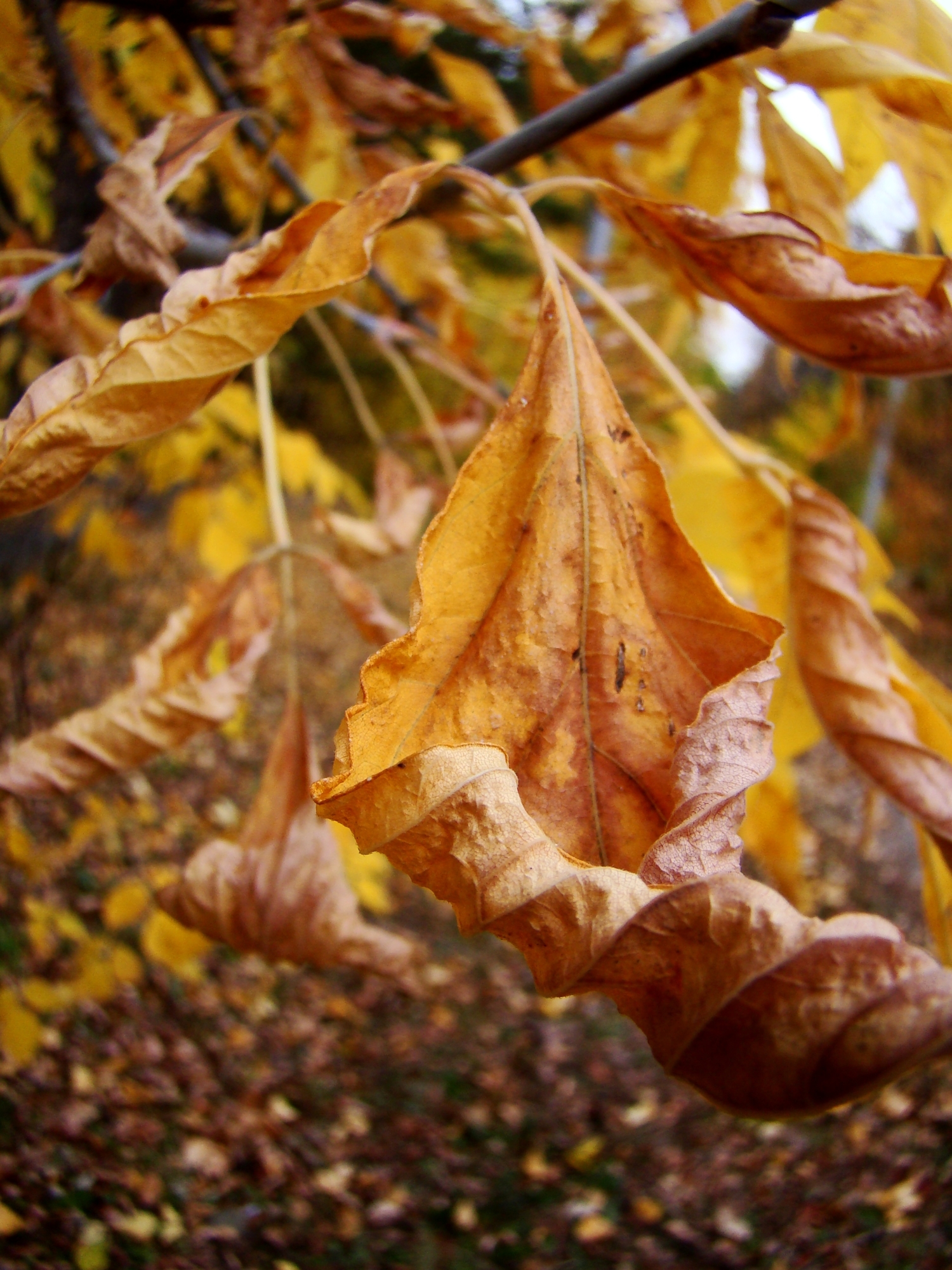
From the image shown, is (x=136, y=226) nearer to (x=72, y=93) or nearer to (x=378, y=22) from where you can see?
(x=72, y=93)

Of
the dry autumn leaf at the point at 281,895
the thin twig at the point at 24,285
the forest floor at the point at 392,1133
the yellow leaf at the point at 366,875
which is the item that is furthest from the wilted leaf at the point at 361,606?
the yellow leaf at the point at 366,875

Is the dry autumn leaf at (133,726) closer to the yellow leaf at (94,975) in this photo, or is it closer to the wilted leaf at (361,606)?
the wilted leaf at (361,606)

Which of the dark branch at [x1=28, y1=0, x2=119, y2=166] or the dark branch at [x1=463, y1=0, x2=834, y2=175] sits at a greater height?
the dark branch at [x1=28, y1=0, x2=119, y2=166]

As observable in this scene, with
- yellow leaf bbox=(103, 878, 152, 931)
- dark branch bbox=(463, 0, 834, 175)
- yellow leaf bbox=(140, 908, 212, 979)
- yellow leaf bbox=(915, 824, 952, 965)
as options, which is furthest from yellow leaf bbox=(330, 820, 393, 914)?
dark branch bbox=(463, 0, 834, 175)

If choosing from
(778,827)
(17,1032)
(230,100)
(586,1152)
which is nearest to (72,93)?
(230,100)

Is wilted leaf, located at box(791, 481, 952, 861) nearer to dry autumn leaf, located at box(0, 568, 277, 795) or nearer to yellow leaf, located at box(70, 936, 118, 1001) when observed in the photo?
dry autumn leaf, located at box(0, 568, 277, 795)

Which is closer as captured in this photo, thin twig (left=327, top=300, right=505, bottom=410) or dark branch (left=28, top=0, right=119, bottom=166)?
dark branch (left=28, top=0, right=119, bottom=166)
